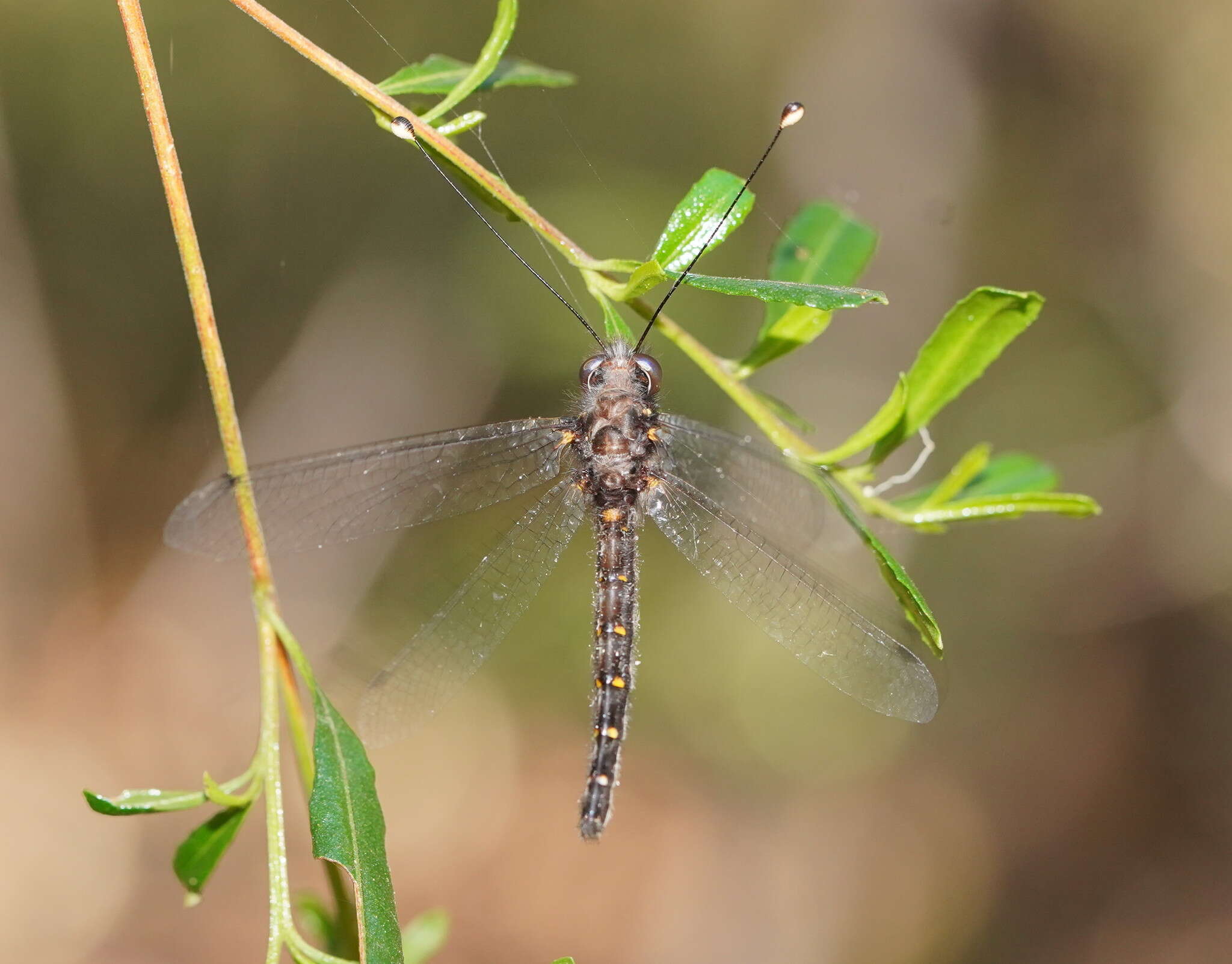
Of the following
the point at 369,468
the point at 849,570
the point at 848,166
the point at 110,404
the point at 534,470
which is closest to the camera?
the point at 369,468

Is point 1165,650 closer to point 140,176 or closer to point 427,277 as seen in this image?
point 427,277

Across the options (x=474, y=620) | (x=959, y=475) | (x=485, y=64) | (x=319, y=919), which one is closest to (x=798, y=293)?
(x=959, y=475)

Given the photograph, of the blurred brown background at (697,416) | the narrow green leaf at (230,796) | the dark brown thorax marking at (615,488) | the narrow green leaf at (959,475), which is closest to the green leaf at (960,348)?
the narrow green leaf at (959,475)

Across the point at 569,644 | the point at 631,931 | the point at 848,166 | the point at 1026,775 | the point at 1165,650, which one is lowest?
the point at 631,931

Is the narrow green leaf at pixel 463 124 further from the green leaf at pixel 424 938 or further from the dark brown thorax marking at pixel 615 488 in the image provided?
the green leaf at pixel 424 938

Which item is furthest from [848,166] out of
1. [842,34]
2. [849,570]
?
[849,570]

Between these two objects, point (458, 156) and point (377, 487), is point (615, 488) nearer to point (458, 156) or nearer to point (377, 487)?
point (377, 487)
